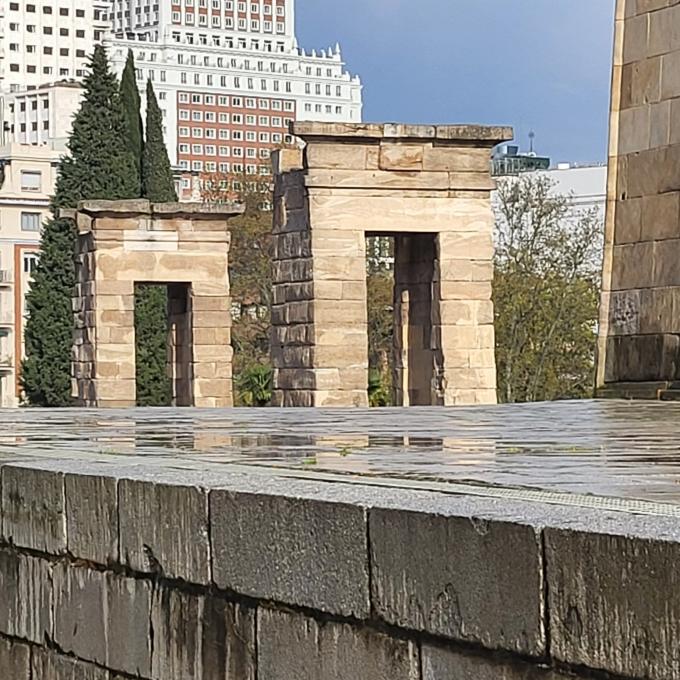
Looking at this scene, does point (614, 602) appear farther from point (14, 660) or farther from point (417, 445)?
point (417, 445)

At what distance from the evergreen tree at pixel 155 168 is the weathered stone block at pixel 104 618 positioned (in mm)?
41256

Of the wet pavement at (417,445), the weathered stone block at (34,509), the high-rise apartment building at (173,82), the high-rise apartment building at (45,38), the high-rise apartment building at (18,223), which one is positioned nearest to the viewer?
the wet pavement at (417,445)

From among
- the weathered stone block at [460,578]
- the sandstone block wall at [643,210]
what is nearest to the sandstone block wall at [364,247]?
the sandstone block wall at [643,210]

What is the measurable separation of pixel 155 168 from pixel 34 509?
4341 centimetres

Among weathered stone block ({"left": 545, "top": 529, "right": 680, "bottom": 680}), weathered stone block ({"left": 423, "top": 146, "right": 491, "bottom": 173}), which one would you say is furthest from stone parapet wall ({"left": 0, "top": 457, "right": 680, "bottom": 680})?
weathered stone block ({"left": 423, "top": 146, "right": 491, "bottom": 173})

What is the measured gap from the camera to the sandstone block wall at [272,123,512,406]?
19.1 m

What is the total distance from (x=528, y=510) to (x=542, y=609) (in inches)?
13.6

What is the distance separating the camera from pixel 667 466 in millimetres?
6453

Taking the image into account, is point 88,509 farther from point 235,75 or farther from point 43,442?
point 235,75

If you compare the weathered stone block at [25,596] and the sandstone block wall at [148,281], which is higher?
the sandstone block wall at [148,281]

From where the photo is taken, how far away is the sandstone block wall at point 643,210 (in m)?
13.8

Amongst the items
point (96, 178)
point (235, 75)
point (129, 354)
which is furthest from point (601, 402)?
point (235, 75)

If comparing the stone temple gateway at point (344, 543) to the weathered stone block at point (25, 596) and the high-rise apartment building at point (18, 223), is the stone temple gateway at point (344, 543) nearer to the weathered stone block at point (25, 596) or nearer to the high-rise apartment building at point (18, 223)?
the weathered stone block at point (25, 596)

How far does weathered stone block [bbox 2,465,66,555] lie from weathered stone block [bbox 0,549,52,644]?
0.09 m
